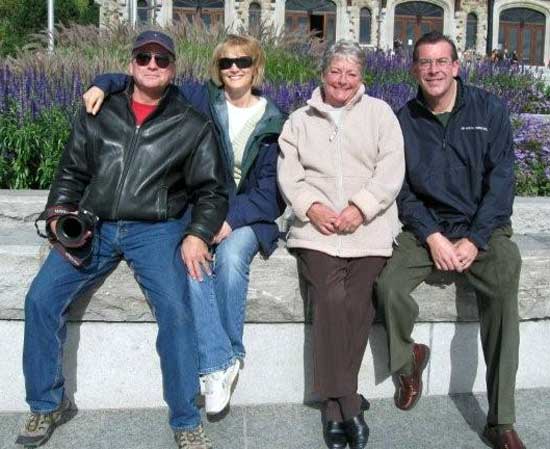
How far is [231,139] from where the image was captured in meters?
3.59

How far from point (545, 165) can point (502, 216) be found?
1.95 metres

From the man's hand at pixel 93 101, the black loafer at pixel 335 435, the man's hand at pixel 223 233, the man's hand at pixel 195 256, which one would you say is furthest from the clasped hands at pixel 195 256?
the black loafer at pixel 335 435

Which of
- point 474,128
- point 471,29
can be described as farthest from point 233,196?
point 471,29

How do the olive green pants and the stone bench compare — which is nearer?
the olive green pants

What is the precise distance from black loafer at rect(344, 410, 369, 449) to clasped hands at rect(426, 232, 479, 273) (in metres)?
0.70

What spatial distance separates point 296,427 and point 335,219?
0.88 m

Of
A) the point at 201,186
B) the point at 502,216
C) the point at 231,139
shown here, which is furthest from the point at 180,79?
the point at 502,216

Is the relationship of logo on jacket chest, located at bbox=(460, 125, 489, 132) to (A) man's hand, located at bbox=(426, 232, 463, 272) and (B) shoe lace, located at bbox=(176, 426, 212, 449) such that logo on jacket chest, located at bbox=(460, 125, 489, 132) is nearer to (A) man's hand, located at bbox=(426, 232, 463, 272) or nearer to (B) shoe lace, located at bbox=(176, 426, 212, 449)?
(A) man's hand, located at bbox=(426, 232, 463, 272)

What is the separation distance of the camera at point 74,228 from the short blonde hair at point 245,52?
95cm

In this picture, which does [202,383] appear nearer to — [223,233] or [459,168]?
[223,233]

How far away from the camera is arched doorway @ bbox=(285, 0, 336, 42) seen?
42.4 metres

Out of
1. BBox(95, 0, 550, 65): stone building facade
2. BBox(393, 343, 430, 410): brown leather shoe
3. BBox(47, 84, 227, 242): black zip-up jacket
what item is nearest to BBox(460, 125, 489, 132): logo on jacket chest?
BBox(393, 343, 430, 410): brown leather shoe

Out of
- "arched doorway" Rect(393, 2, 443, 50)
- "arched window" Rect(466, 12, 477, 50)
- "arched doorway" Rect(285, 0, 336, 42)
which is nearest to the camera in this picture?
"arched doorway" Rect(285, 0, 336, 42)

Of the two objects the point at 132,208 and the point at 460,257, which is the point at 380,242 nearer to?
the point at 460,257
